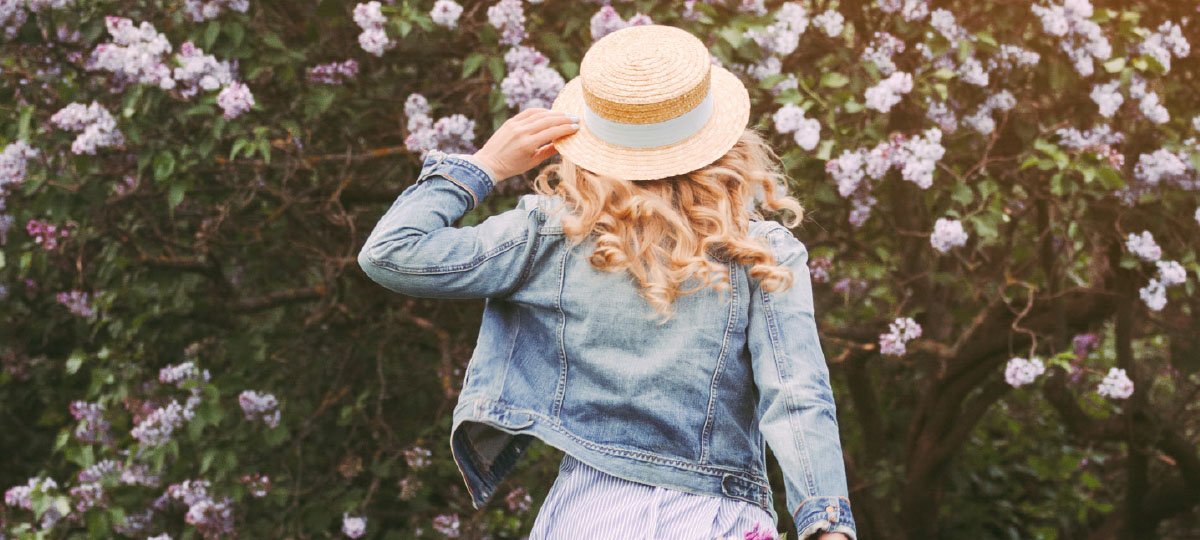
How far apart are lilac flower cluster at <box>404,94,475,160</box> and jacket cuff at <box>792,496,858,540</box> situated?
1.65 metres

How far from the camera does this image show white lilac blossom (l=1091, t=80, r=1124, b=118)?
3.06 m

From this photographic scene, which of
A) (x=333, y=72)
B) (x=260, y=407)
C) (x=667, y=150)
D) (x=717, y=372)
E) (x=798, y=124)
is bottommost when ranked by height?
(x=260, y=407)

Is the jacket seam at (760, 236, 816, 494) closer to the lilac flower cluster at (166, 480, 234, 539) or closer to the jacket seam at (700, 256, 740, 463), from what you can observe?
the jacket seam at (700, 256, 740, 463)

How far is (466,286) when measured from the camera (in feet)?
5.52

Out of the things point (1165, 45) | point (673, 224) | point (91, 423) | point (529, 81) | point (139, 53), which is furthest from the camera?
point (91, 423)

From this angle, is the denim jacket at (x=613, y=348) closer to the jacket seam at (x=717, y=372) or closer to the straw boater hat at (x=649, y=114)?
the jacket seam at (x=717, y=372)

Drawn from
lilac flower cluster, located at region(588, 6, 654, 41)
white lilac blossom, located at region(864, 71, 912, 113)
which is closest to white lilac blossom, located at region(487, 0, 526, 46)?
lilac flower cluster, located at region(588, 6, 654, 41)

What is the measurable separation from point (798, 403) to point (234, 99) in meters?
1.96

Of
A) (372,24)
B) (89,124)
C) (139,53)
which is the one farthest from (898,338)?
(89,124)

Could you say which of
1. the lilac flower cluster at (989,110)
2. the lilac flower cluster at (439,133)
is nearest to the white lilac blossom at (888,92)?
the lilac flower cluster at (989,110)

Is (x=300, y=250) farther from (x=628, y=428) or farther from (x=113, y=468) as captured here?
(x=628, y=428)

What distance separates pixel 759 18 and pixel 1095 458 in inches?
116

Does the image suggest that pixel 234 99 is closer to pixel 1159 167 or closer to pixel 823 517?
pixel 823 517

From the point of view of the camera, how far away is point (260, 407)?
3.53m
